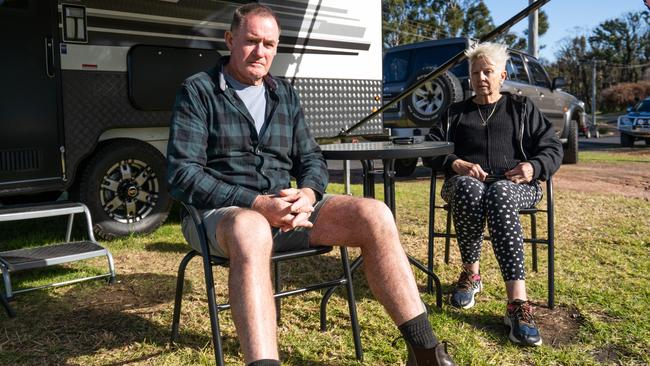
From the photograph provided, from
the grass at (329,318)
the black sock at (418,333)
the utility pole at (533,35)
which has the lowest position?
the grass at (329,318)

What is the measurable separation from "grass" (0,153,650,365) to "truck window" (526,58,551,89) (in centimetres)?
478

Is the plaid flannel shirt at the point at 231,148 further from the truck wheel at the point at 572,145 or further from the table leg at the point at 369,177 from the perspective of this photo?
the truck wheel at the point at 572,145

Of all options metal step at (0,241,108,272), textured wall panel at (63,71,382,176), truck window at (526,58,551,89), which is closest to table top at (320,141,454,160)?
metal step at (0,241,108,272)

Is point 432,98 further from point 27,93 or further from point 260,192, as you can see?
point 260,192

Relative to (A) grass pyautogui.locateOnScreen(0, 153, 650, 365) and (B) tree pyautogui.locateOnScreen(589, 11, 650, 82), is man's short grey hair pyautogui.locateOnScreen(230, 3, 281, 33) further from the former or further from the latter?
(B) tree pyautogui.locateOnScreen(589, 11, 650, 82)

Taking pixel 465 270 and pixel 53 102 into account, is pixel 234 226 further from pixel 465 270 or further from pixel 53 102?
pixel 53 102

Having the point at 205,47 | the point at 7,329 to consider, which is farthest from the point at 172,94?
the point at 7,329

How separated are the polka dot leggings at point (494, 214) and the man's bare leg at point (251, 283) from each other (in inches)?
46.3

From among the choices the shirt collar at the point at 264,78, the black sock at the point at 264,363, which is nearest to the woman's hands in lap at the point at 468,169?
the shirt collar at the point at 264,78

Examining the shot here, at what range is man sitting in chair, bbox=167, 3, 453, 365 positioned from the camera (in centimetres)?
182

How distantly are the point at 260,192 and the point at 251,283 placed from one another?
538 millimetres

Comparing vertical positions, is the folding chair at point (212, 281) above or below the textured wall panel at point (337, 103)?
below

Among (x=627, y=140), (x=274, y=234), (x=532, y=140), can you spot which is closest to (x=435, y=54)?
(x=532, y=140)

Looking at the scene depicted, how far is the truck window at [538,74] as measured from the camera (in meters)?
8.31
